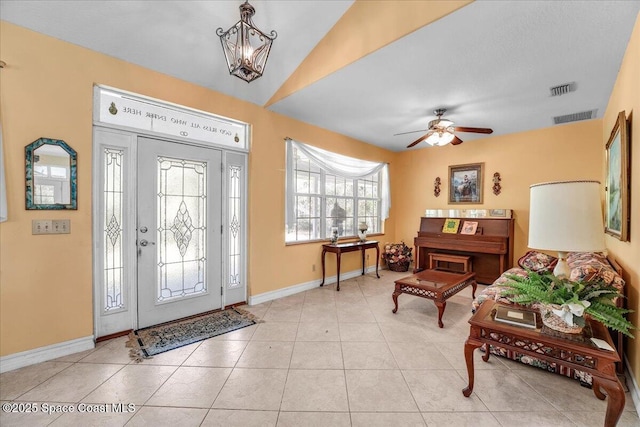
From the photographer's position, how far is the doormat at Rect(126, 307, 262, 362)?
7.82 feet

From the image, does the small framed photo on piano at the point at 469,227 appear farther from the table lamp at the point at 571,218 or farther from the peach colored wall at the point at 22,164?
the peach colored wall at the point at 22,164

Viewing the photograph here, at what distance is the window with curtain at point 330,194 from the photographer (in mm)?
4105

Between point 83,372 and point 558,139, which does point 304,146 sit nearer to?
point 83,372

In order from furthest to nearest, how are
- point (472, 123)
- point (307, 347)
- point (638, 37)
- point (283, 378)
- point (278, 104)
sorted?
point (472, 123) → point (278, 104) → point (307, 347) → point (283, 378) → point (638, 37)

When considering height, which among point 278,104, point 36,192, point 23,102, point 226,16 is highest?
point 226,16

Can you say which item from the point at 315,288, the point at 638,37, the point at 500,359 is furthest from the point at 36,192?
the point at 638,37

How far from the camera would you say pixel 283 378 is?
2.00 m

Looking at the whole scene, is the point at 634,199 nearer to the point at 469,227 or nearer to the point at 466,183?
the point at 469,227

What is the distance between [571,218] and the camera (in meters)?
1.50

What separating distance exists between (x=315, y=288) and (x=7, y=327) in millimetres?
3258

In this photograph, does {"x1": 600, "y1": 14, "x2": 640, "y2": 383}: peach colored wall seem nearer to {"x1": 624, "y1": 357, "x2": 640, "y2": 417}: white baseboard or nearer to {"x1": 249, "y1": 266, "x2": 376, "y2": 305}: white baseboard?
{"x1": 624, "y1": 357, "x2": 640, "y2": 417}: white baseboard

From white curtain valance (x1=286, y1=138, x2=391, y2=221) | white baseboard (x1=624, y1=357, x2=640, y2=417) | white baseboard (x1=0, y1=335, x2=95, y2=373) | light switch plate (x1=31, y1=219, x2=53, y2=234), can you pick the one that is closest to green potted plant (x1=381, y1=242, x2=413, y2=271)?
white curtain valance (x1=286, y1=138, x2=391, y2=221)

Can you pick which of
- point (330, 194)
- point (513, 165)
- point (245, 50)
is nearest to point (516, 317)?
point (245, 50)

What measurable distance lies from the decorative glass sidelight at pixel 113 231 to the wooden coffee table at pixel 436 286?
9.86ft
